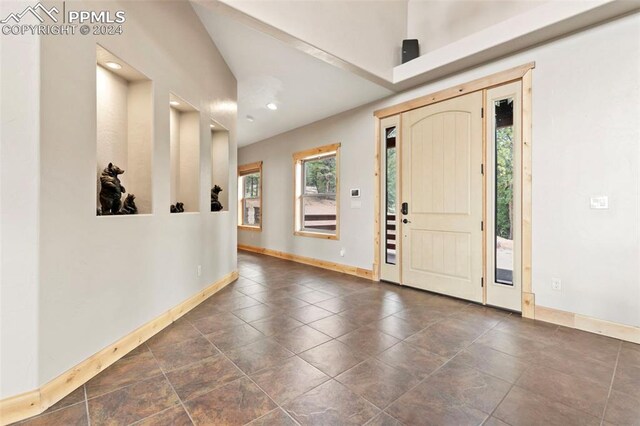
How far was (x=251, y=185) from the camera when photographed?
7.64 meters

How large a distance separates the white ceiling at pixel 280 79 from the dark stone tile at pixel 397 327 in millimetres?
2861

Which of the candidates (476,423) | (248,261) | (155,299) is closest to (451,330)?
(476,423)

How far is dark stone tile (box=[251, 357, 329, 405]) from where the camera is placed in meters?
1.72

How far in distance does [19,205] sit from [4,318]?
58 centimetres

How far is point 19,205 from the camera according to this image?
4.96 feet

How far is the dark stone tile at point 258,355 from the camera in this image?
2025 millimetres

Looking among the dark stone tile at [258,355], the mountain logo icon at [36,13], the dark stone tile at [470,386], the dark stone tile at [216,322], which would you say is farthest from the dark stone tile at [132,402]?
the mountain logo icon at [36,13]

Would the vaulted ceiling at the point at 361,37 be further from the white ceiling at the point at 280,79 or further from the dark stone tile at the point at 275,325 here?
the dark stone tile at the point at 275,325

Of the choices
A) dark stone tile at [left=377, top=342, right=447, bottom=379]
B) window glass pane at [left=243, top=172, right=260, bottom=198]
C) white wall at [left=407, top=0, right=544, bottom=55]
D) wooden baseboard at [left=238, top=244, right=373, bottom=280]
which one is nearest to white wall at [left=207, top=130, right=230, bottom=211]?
wooden baseboard at [left=238, top=244, right=373, bottom=280]

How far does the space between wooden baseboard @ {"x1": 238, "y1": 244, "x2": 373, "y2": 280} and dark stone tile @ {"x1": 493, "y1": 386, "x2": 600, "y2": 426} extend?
2864 mm

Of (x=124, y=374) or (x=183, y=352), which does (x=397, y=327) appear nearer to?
(x=183, y=352)

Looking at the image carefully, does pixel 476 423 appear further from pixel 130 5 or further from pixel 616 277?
pixel 130 5

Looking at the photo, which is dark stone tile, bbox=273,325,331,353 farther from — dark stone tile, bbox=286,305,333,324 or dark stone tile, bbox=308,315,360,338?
dark stone tile, bbox=286,305,333,324

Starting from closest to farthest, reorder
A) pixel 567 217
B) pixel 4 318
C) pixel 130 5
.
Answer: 1. pixel 4 318
2. pixel 130 5
3. pixel 567 217
